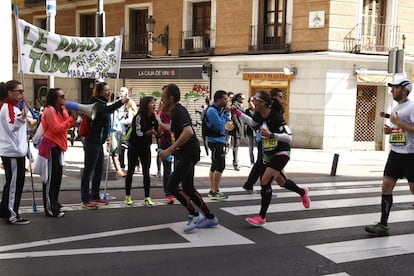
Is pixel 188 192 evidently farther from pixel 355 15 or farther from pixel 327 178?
pixel 355 15

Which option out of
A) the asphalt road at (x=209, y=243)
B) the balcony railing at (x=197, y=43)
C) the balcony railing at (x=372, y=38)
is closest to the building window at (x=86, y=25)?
the balcony railing at (x=197, y=43)

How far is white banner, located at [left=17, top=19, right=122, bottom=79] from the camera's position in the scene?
726 centimetres

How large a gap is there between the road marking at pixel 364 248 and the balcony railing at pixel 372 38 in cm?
1354

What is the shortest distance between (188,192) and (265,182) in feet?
3.37

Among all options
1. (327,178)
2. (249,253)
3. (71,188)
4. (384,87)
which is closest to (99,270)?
(249,253)

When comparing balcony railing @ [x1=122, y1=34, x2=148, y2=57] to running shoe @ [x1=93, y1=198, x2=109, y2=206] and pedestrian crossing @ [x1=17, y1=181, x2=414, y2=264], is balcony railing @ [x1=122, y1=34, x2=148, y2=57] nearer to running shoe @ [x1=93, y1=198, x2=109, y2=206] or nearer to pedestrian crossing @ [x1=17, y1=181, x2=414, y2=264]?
pedestrian crossing @ [x1=17, y1=181, x2=414, y2=264]

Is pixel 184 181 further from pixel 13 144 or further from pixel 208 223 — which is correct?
pixel 13 144

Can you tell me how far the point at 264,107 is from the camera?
20.8 ft

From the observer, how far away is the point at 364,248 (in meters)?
5.48

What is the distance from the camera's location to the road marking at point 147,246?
5.09 metres

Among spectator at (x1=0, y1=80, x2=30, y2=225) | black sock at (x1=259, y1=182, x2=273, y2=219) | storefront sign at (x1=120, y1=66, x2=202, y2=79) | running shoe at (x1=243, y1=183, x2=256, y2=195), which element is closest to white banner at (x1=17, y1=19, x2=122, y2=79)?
spectator at (x1=0, y1=80, x2=30, y2=225)

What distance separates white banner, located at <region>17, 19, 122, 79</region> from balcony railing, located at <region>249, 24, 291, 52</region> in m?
12.2

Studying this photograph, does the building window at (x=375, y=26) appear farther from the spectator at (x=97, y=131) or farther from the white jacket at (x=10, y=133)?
the white jacket at (x=10, y=133)

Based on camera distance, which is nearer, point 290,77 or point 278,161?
point 278,161
